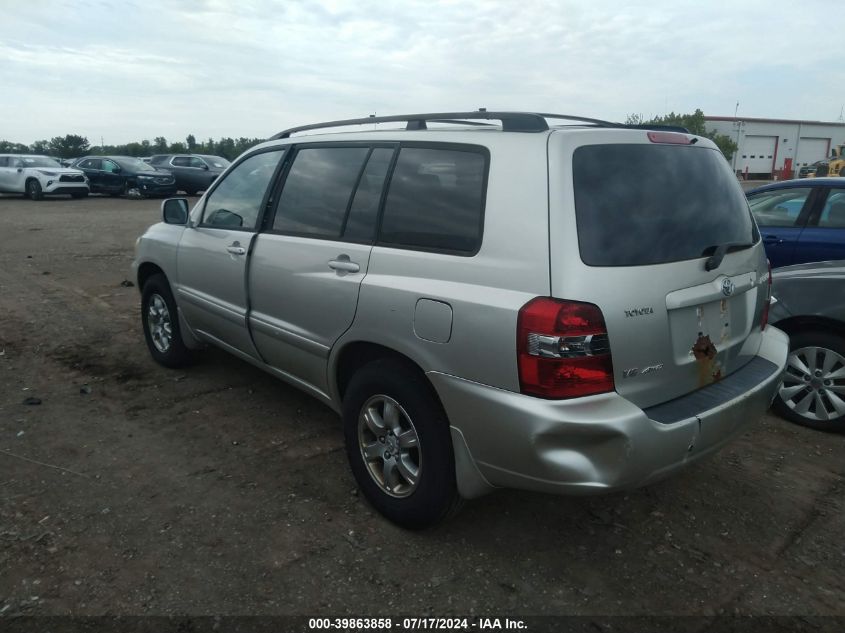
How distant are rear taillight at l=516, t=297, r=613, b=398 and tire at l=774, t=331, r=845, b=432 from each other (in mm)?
2418

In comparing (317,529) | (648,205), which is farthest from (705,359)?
(317,529)

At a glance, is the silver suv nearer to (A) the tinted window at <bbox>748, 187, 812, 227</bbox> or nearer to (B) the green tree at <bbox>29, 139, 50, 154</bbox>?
(A) the tinted window at <bbox>748, 187, 812, 227</bbox>

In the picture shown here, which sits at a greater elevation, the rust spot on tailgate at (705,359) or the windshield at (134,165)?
the windshield at (134,165)

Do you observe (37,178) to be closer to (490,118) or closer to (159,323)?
(159,323)

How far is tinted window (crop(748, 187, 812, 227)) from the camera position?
19.0ft

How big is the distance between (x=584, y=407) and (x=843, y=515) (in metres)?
1.88

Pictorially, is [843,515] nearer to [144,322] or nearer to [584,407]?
[584,407]

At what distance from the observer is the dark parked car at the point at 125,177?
2266 cm

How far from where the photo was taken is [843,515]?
3232 millimetres

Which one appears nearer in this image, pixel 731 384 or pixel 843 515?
pixel 731 384

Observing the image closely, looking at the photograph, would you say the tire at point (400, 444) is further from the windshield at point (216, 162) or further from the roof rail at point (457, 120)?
the windshield at point (216, 162)

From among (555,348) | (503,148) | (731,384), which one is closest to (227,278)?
(503,148)

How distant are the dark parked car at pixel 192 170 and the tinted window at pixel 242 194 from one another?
19.3 m

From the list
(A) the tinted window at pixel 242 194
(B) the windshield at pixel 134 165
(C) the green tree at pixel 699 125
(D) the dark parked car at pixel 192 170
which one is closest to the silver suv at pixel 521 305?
(A) the tinted window at pixel 242 194
